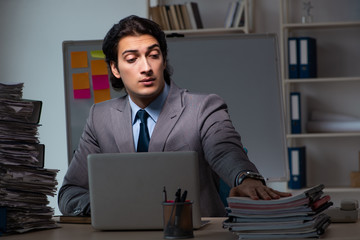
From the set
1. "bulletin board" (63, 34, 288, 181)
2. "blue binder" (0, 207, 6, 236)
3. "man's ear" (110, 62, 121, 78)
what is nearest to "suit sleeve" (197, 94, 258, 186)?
"man's ear" (110, 62, 121, 78)

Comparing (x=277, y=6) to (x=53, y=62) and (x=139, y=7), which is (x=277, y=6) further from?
(x=53, y=62)

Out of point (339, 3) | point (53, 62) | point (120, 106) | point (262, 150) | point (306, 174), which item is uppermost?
point (339, 3)

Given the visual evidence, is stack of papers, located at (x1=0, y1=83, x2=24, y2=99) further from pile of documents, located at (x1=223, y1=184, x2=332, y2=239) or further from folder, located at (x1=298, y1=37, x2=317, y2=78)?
folder, located at (x1=298, y1=37, x2=317, y2=78)

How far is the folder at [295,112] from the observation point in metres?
4.18

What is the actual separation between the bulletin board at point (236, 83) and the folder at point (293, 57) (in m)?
0.91

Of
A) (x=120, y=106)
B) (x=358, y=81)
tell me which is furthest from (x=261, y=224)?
(x=358, y=81)

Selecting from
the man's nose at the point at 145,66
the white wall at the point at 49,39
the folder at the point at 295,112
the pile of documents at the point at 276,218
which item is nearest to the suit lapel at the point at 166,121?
the man's nose at the point at 145,66

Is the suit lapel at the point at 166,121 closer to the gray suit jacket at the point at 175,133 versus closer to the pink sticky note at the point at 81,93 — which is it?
the gray suit jacket at the point at 175,133

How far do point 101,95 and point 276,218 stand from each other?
2.08 metres

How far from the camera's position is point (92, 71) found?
11.0ft

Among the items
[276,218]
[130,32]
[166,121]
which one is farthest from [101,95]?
[276,218]

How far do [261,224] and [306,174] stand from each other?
10.2 ft

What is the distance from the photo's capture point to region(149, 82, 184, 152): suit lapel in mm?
2270

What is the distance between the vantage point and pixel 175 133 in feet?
7.50
